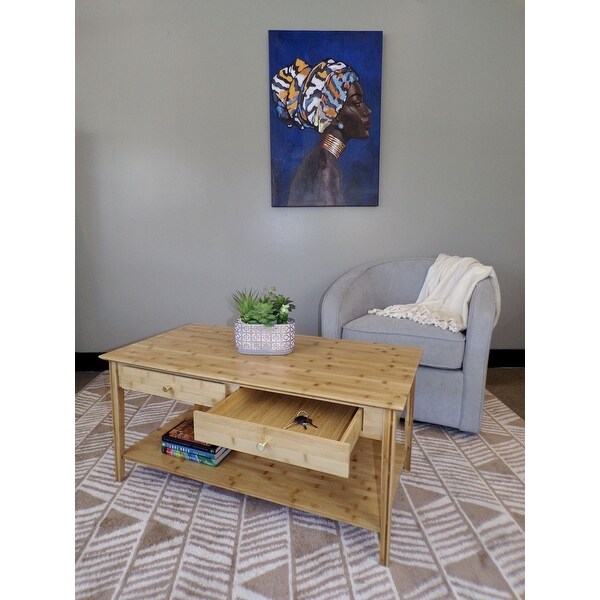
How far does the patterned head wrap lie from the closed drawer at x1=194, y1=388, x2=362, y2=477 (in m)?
1.86

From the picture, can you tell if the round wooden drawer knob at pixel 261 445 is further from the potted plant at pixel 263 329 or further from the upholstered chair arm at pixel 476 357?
the upholstered chair arm at pixel 476 357

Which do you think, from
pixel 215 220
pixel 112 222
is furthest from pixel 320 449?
pixel 112 222

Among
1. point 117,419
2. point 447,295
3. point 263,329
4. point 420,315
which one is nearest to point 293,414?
point 263,329

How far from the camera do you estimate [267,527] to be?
48.0 inches

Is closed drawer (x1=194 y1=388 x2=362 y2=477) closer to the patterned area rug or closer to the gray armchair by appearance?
the patterned area rug

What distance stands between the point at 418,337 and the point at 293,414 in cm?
83

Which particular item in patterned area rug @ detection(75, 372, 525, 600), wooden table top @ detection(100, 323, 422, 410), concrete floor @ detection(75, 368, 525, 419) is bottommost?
patterned area rug @ detection(75, 372, 525, 600)

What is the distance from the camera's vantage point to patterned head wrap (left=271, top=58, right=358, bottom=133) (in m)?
2.50

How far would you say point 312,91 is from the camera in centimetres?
251

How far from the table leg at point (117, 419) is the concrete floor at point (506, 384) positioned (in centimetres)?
106

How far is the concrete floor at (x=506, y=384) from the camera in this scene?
86.0 inches

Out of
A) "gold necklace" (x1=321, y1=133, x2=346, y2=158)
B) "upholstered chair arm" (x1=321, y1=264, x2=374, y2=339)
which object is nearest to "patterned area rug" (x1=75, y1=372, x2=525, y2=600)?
"upholstered chair arm" (x1=321, y1=264, x2=374, y2=339)

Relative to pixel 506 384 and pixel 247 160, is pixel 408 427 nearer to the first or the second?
pixel 506 384

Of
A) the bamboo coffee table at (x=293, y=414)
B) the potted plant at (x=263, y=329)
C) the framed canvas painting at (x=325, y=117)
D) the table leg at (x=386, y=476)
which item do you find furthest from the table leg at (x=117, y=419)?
the framed canvas painting at (x=325, y=117)
